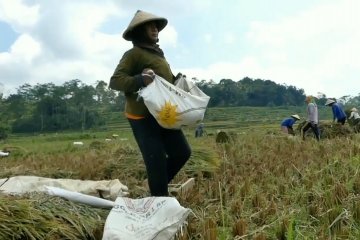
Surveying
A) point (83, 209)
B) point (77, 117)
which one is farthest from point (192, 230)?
point (77, 117)

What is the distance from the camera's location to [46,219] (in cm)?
252

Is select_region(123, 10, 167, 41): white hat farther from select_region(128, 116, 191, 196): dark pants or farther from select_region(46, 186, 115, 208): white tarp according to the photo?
select_region(46, 186, 115, 208): white tarp

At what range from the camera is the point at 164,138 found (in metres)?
3.36

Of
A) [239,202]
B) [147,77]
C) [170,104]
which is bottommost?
[239,202]

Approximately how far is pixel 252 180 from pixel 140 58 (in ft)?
5.04

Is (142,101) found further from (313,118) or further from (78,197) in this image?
(313,118)

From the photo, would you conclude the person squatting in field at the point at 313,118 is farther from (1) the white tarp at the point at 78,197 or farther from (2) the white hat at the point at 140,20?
(1) the white tarp at the point at 78,197

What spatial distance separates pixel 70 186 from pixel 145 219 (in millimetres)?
1177

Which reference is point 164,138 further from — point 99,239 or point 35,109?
point 35,109

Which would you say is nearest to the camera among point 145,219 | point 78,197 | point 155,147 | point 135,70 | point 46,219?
point 46,219

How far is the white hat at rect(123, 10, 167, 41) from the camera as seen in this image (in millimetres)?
3244

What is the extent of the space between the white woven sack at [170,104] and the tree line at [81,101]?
1617 inches

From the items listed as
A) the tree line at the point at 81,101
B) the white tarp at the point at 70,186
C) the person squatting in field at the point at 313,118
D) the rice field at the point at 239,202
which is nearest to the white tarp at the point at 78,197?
the rice field at the point at 239,202

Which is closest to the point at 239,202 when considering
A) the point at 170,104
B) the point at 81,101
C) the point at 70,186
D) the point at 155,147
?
the point at 155,147
